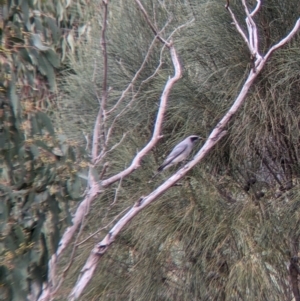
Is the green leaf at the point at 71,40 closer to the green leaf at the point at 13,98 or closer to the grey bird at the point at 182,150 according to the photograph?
the grey bird at the point at 182,150

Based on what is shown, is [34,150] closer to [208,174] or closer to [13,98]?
[13,98]

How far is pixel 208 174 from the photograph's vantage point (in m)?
2.59

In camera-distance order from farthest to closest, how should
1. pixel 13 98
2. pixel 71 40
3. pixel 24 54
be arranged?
pixel 71 40, pixel 24 54, pixel 13 98

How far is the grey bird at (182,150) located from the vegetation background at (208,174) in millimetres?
121

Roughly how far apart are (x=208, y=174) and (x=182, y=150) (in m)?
0.20

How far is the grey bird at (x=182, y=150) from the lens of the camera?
7.97 ft

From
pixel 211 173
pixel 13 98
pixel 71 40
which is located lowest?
pixel 211 173

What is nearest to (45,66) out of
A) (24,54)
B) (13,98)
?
(24,54)

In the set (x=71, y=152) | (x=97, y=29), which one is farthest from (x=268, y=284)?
(x=97, y=29)

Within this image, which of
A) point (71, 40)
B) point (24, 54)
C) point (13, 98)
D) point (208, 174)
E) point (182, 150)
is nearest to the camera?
point (13, 98)

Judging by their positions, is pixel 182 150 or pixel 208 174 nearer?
pixel 182 150

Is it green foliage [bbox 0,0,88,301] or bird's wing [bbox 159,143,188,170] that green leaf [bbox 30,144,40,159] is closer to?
green foliage [bbox 0,0,88,301]

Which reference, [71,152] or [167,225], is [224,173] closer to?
[167,225]

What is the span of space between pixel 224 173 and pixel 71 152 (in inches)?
39.7
